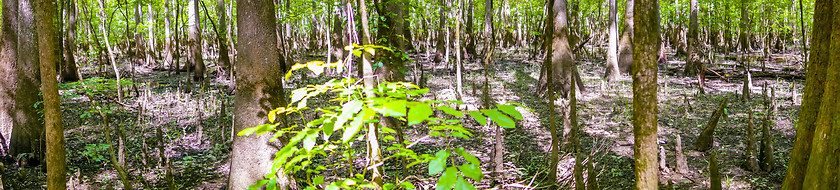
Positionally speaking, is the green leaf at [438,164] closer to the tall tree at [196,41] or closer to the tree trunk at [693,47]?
the tree trunk at [693,47]

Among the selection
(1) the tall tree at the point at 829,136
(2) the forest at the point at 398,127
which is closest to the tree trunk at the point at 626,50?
(2) the forest at the point at 398,127

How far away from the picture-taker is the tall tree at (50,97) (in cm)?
250

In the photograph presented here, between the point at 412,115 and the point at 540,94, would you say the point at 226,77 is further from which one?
the point at 412,115

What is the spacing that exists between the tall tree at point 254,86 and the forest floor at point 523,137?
3.48 feet

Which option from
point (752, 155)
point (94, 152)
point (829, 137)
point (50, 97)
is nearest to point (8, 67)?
point (94, 152)

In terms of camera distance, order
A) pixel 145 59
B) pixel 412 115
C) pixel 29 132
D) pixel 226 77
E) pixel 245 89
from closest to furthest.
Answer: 1. pixel 412 115
2. pixel 245 89
3. pixel 29 132
4. pixel 226 77
5. pixel 145 59

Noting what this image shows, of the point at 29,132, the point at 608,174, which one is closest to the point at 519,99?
the point at 608,174

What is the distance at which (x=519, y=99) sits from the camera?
8203 mm

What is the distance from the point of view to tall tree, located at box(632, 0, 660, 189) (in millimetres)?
2119

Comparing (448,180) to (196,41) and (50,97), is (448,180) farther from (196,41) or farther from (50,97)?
(196,41)

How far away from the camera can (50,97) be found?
99.7 inches

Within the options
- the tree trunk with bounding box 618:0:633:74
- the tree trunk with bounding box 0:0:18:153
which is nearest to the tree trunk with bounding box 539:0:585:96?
the tree trunk with bounding box 618:0:633:74

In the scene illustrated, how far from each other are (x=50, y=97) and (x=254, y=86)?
4.44 ft

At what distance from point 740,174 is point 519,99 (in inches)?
162
